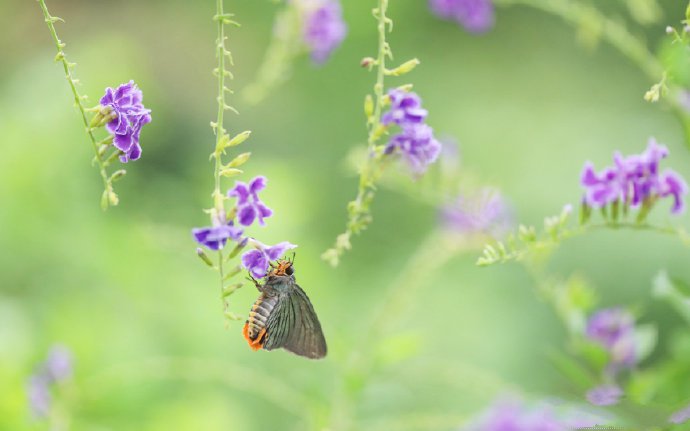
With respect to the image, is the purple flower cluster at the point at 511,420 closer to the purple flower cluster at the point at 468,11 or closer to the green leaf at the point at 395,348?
the green leaf at the point at 395,348

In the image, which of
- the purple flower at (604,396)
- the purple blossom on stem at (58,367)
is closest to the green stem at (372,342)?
the purple flower at (604,396)

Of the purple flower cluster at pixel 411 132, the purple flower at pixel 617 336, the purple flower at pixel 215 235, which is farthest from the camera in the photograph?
the purple flower at pixel 617 336

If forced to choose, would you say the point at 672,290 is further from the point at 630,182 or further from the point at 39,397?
the point at 39,397

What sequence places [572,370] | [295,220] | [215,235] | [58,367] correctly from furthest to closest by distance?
[295,220] → [58,367] → [572,370] → [215,235]

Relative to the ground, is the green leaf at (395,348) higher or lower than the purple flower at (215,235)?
higher

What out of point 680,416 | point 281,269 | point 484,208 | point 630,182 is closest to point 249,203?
point 281,269

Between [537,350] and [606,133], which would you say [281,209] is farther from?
[606,133]

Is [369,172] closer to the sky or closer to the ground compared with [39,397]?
closer to the ground
